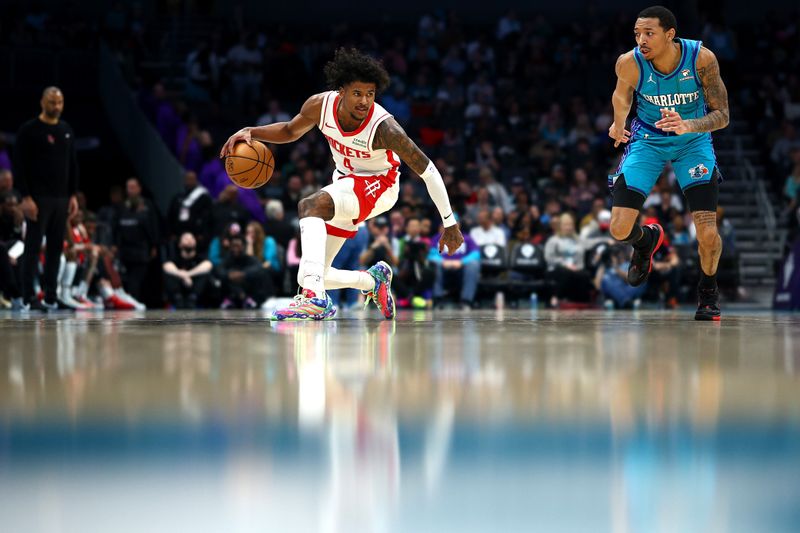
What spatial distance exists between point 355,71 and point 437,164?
8425 mm

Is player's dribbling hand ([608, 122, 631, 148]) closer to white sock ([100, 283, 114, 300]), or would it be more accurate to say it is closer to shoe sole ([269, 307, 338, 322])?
shoe sole ([269, 307, 338, 322])

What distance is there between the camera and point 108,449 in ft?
5.47

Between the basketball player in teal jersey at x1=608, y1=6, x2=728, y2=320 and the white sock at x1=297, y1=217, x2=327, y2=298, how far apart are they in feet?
5.65

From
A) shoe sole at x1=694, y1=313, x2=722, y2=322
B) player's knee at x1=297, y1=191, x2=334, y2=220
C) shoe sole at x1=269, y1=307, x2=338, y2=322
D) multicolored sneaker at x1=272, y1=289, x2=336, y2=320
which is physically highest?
player's knee at x1=297, y1=191, x2=334, y2=220

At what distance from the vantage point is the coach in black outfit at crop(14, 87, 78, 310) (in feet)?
26.6

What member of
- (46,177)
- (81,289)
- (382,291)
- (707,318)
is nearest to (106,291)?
(81,289)

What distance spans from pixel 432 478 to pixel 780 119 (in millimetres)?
16136

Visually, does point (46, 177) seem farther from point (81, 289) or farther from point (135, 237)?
point (135, 237)

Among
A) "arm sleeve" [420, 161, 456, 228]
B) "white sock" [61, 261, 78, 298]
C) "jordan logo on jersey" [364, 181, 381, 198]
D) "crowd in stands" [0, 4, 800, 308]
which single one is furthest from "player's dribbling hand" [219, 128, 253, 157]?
"white sock" [61, 261, 78, 298]

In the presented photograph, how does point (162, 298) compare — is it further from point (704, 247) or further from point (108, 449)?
point (108, 449)

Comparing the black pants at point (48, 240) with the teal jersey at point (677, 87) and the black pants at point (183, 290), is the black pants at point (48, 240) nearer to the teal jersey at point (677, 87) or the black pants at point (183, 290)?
the black pants at point (183, 290)

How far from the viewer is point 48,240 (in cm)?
819

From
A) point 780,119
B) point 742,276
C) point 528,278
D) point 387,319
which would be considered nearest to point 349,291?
point 528,278

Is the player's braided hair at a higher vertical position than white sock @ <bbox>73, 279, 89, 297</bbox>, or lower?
higher
